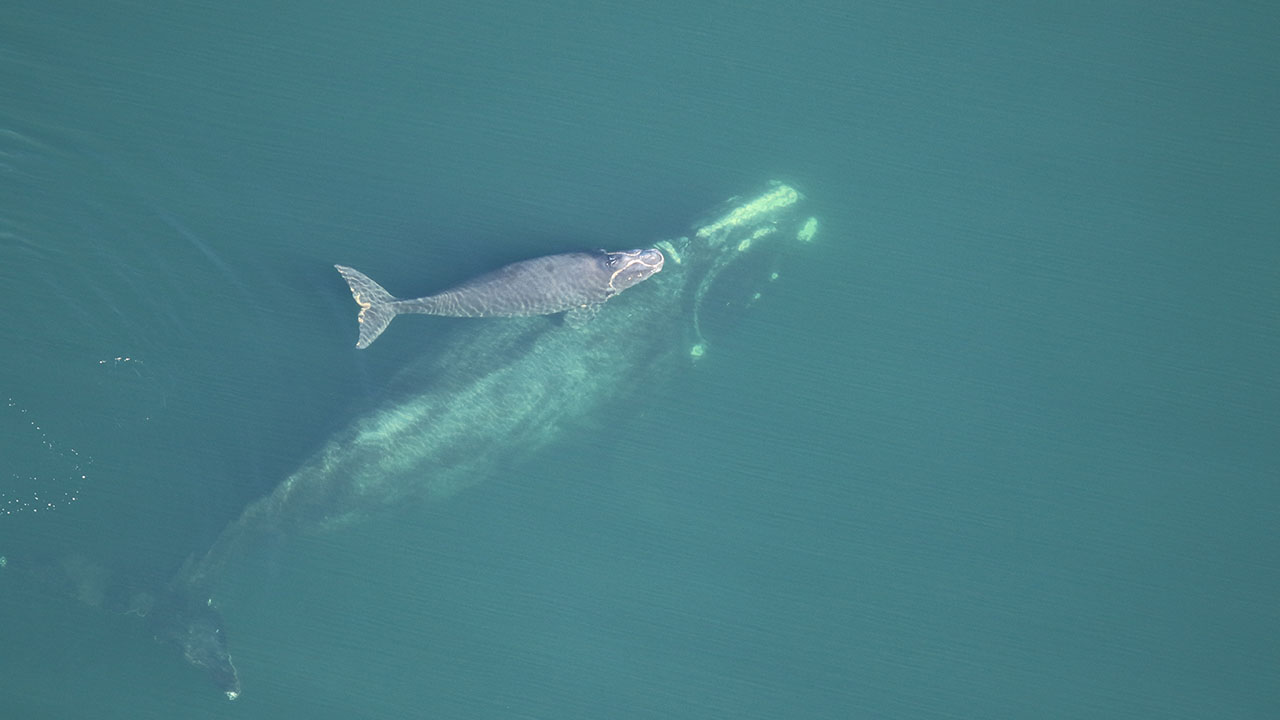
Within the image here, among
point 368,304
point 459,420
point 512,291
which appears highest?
point 512,291

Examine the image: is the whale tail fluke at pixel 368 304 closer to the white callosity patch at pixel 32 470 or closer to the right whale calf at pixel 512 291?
the right whale calf at pixel 512 291

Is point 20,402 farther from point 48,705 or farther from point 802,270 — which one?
point 802,270

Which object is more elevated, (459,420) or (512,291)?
(512,291)

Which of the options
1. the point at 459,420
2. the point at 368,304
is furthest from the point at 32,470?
the point at 459,420

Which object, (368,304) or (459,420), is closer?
(368,304)

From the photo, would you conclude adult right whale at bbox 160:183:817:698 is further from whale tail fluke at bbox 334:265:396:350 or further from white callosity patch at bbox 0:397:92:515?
white callosity patch at bbox 0:397:92:515

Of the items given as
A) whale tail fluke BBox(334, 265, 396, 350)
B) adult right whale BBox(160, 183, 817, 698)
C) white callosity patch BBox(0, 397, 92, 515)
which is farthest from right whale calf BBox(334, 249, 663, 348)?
white callosity patch BBox(0, 397, 92, 515)

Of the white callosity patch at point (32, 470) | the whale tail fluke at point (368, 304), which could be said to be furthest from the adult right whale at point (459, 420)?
the white callosity patch at point (32, 470)

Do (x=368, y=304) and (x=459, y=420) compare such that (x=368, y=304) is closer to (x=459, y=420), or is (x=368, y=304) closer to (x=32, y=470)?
(x=459, y=420)

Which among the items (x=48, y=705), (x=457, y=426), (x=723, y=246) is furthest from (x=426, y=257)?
(x=48, y=705)
